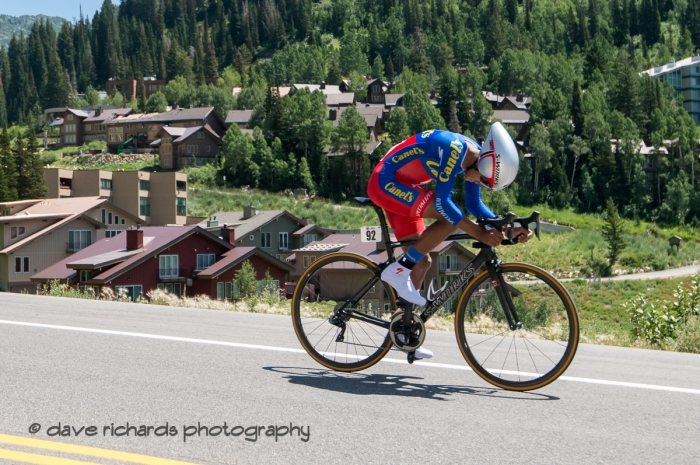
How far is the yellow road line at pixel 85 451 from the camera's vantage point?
144 inches

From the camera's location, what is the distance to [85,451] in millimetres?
3783

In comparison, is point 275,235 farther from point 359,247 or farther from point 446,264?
point 446,264

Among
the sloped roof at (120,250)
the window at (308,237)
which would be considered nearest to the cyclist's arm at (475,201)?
the sloped roof at (120,250)

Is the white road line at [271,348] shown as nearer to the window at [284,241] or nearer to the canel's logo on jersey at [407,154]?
the canel's logo on jersey at [407,154]

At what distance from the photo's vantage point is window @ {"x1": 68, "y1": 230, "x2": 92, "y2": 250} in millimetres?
60844

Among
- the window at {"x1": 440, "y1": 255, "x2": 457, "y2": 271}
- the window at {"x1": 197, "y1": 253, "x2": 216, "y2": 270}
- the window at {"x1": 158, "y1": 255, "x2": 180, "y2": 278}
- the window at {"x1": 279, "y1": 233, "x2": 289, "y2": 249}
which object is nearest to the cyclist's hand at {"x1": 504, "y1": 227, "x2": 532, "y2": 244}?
the window at {"x1": 440, "y1": 255, "x2": 457, "y2": 271}

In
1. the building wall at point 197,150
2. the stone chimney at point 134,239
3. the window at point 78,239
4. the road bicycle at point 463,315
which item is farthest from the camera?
the building wall at point 197,150

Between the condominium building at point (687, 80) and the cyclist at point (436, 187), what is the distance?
14517cm

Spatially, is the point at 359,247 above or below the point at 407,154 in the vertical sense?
below

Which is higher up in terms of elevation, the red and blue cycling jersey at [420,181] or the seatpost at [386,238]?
the red and blue cycling jersey at [420,181]

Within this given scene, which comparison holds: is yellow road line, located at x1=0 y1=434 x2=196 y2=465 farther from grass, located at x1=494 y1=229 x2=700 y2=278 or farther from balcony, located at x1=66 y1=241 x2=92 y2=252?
grass, located at x1=494 y1=229 x2=700 y2=278

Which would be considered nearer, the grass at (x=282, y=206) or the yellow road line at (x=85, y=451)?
the yellow road line at (x=85, y=451)

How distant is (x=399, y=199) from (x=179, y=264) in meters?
46.7

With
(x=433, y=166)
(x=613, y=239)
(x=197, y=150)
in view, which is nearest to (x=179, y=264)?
(x=613, y=239)
